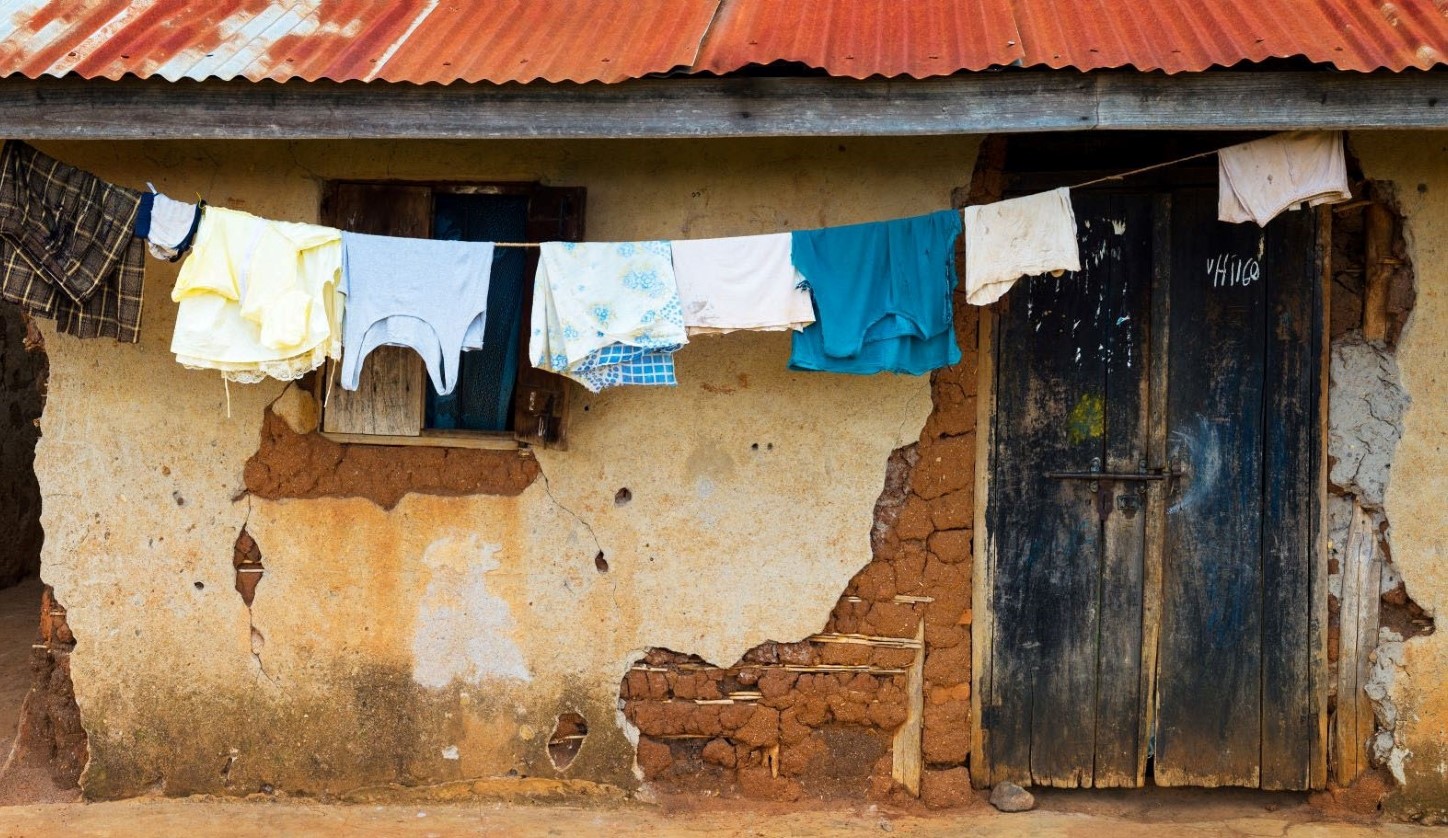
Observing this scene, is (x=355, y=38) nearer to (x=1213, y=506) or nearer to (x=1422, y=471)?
(x=1213, y=506)

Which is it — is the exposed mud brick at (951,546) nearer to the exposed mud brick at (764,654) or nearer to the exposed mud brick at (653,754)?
the exposed mud brick at (764,654)

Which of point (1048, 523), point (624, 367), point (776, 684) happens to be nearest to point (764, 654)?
point (776, 684)

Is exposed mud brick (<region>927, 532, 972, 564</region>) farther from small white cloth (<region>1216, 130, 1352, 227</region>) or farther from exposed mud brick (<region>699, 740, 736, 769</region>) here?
small white cloth (<region>1216, 130, 1352, 227</region>)

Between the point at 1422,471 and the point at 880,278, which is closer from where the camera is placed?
the point at 880,278

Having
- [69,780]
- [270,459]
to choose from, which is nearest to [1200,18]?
[270,459]

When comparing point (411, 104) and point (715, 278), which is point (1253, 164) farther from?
point (411, 104)

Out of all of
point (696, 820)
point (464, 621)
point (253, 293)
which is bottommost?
point (696, 820)

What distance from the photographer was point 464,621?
485 cm

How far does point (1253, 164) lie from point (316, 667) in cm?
393

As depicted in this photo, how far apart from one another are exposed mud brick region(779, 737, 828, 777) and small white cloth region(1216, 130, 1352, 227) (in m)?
2.50

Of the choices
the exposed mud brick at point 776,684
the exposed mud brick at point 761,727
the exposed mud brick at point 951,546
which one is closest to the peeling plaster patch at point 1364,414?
the exposed mud brick at point 951,546

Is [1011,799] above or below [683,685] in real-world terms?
below

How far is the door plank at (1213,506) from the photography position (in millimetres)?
4590

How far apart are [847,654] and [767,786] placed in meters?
0.62
